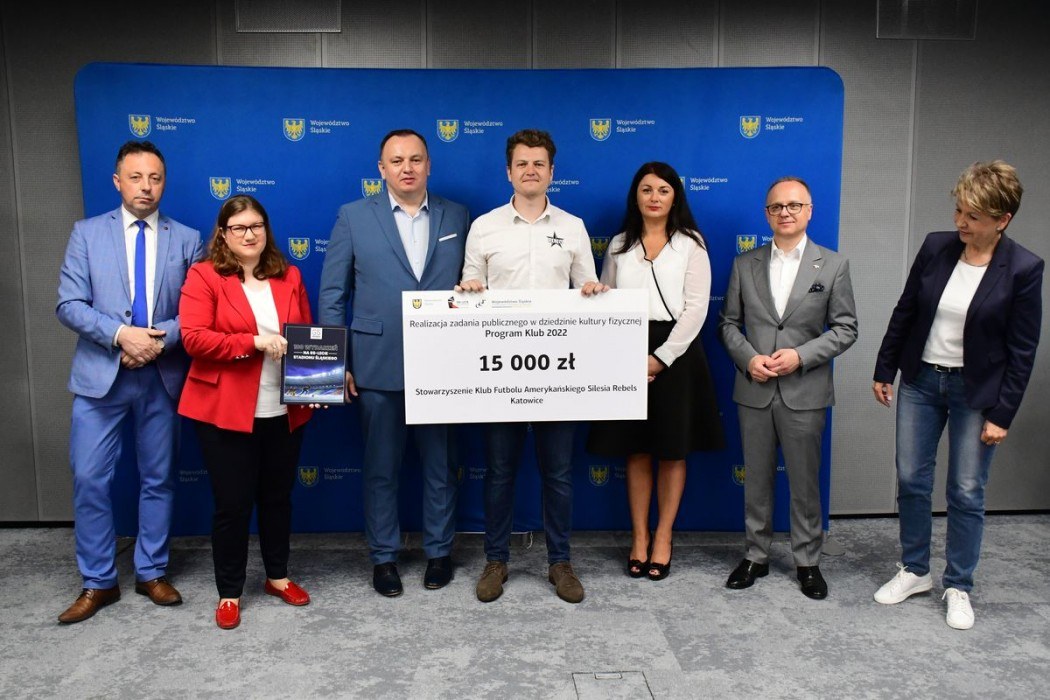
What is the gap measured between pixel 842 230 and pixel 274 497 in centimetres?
292

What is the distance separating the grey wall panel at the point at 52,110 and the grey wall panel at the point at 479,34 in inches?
41.3

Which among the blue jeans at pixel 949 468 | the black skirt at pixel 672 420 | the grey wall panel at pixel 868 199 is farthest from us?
the grey wall panel at pixel 868 199

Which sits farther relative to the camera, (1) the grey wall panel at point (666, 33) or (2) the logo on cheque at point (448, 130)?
(1) the grey wall panel at point (666, 33)

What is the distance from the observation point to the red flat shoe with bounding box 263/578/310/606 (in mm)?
2973

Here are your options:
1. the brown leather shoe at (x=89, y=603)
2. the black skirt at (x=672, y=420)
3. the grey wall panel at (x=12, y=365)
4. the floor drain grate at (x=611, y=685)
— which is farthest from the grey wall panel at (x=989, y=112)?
the grey wall panel at (x=12, y=365)

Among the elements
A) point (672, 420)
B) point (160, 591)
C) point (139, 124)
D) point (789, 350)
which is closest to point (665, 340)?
point (672, 420)

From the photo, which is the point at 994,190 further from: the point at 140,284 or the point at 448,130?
the point at 140,284

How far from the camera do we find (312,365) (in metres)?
2.75

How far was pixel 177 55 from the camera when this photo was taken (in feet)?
11.9

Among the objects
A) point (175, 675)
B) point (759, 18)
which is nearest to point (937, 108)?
point (759, 18)

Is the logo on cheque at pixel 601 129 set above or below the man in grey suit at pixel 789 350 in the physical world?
above

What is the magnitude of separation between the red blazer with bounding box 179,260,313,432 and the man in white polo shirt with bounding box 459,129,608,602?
2.61 ft

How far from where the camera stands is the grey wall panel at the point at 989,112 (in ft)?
12.5

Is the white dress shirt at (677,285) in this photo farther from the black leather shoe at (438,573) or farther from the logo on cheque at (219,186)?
the logo on cheque at (219,186)
